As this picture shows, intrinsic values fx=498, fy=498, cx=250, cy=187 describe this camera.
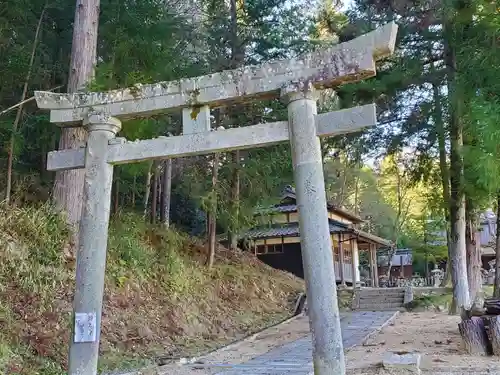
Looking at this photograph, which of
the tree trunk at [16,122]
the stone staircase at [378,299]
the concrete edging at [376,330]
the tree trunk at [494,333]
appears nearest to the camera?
the tree trunk at [494,333]

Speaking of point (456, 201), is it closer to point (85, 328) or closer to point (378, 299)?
point (378, 299)

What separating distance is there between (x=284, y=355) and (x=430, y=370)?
11.3ft

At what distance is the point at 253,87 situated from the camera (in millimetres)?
5949

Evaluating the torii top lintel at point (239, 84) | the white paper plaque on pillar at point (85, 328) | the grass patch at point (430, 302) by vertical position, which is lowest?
the white paper plaque on pillar at point (85, 328)

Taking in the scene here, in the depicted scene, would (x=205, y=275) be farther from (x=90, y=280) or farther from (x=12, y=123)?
(x=90, y=280)

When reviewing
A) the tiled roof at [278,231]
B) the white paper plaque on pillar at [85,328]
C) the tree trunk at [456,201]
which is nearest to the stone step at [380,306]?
the tree trunk at [456,201]

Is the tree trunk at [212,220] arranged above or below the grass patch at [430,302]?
above

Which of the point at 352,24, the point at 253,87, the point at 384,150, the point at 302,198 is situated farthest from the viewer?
the point at 384,150

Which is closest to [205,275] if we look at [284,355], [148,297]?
[148,297]

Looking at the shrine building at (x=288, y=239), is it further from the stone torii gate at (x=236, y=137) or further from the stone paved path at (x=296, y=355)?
the stone torii gate at (x=236, y=137)

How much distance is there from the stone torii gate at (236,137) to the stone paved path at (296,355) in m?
2.52

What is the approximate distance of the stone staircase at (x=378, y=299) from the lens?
18750 millimetres

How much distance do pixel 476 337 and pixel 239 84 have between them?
231 inches

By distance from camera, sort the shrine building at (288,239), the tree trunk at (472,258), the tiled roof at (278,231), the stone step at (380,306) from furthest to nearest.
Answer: the shrine building at (288,239) < the tiled roof at (278,231) < the stone step at (380,306) < the tree trunk at (472,258)
